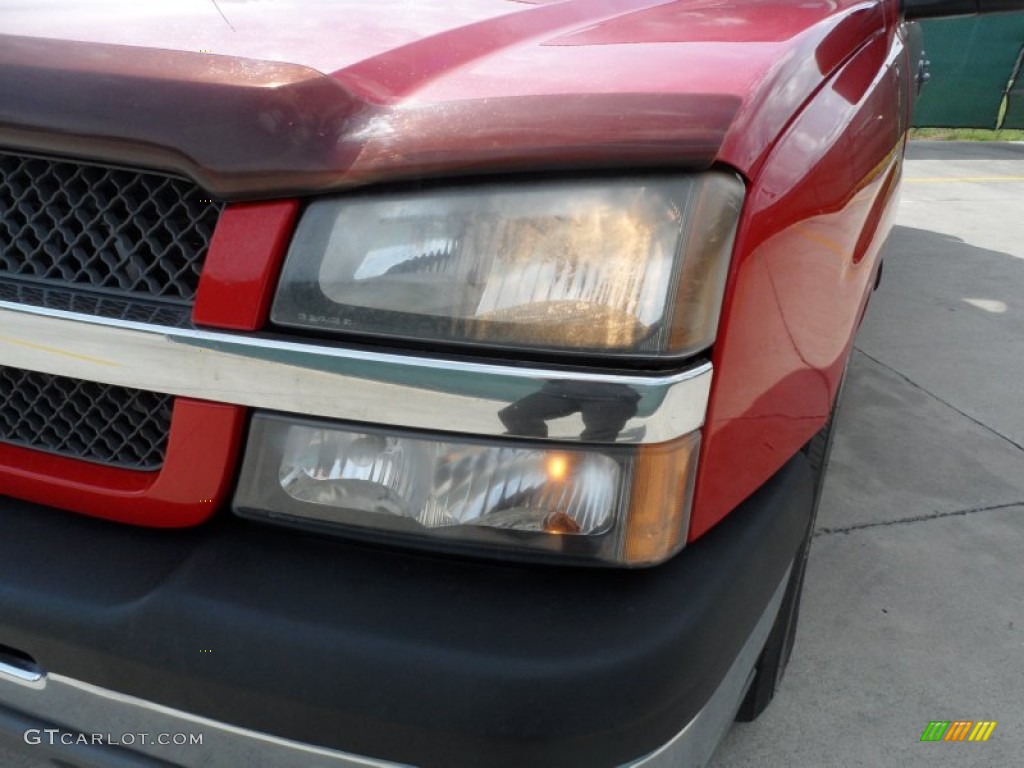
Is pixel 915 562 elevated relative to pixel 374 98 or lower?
lower

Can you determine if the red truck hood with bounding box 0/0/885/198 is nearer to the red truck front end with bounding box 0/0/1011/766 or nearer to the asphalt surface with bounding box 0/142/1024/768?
the red truck front end with bounding box 0/0/1011/766

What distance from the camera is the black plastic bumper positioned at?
1.04 meters

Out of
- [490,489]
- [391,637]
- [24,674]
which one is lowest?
[24,674]

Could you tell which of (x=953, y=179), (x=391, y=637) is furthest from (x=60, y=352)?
(x=953, y=179)

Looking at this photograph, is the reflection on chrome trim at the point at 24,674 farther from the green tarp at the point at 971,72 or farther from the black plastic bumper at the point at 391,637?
the green tarp at the point at 971,72

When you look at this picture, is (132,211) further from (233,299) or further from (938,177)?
(938,177)

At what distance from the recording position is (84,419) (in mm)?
1307

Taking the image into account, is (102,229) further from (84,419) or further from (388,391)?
(388,391)

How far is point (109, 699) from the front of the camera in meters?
1.19

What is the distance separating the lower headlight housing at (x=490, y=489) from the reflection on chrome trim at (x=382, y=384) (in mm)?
26

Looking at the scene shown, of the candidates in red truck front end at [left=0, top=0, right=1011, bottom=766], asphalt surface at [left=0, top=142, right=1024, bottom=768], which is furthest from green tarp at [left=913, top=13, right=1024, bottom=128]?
red truck front end at [left=0, top=0, right=1011, bottom=766]

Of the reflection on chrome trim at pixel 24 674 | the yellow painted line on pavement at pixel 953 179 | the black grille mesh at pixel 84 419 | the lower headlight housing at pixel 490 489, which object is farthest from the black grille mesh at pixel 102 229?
the yellow painted line on pavement at pixel 953 179

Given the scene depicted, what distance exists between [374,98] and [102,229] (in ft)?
1.34

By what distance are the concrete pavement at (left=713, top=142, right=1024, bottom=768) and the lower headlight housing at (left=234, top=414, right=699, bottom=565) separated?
45.9 inches
